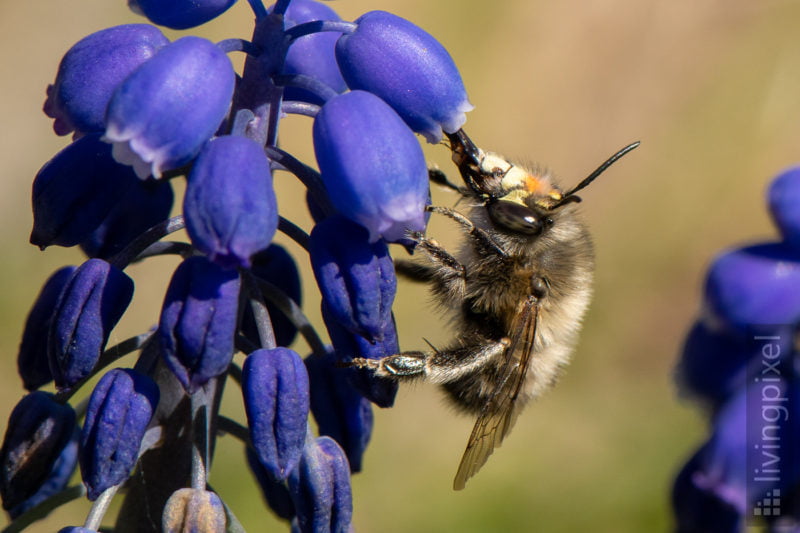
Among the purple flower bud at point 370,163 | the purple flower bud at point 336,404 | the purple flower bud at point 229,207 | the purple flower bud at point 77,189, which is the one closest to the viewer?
the purple flower bud at point 229,207

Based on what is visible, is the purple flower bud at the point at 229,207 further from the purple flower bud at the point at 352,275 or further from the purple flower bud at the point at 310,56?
the purple flower bud at the point at 310,56

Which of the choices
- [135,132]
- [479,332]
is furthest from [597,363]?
[135,132]

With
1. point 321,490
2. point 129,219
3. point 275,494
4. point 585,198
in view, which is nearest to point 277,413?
point 321,490

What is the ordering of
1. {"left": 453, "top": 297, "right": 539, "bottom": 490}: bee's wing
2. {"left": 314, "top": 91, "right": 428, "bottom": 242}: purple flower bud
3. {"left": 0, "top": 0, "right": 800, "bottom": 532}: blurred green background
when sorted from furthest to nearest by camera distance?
{"left": 0, "top": 0, "right": 800, "bottom": 532}: blurred green background → {"left": 453, "top": 297, "right": 539, "bottom": 490}: bee's wing → {"left": 314, "top": 91, "right": 428, "bottom": 242}: purple flower bud

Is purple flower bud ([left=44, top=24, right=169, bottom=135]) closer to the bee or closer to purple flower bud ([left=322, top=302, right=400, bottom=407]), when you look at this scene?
purple flower bud ([left=322, top=302, right=400, bottom=407])

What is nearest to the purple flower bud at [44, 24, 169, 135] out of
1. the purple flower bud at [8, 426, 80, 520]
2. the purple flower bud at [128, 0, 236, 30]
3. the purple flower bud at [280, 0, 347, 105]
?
the purple flower bud at [128, 0, 236, 30]

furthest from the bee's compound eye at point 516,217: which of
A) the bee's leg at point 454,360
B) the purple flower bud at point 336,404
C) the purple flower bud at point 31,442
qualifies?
the purple flower bud at point 31,442
